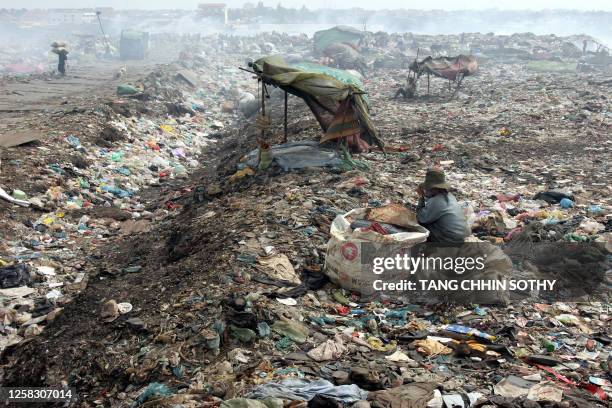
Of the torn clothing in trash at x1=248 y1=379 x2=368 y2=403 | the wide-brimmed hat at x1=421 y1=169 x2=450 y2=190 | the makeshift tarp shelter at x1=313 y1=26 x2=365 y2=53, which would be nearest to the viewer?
the torn clothing in trash at x1=248 y1=379 x2=368 y2=403

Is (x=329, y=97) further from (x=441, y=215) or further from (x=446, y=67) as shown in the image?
(x=446, y=67)

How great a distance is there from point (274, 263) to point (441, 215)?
1599mm

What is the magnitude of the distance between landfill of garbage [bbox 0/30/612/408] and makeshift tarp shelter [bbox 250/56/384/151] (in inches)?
16.0

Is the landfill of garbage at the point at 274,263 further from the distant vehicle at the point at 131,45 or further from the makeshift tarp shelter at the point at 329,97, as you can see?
the distant vehicle at the point at 131,45

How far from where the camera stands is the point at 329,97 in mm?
7887

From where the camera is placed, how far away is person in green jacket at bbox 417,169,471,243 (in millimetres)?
4578

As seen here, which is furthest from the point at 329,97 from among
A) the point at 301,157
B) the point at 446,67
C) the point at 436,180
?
the point at 446,67

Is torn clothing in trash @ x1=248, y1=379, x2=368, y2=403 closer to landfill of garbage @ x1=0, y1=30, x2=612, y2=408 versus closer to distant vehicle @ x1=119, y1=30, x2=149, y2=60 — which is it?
landfill of garbage @ x1=0, y1=30, x2=612, y2=408

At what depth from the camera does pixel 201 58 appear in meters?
26.2

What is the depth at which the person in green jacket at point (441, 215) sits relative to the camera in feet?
15.0

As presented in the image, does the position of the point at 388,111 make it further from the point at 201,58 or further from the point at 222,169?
the point at 201,58

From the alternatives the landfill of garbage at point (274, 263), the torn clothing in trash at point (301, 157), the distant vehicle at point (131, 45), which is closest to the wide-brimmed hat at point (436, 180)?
the landfill of garbage at point (274, 263)

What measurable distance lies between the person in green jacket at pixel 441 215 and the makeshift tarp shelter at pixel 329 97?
3558 mm

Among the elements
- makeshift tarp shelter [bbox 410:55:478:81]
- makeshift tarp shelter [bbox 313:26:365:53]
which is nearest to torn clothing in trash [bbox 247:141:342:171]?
makeshift tarp shelter [bbox 410:55:478:81]
